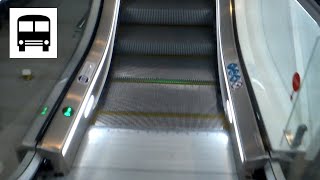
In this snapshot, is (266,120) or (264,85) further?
(264,85)

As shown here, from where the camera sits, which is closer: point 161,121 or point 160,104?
point 161,121

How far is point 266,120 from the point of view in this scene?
2760 millimetres

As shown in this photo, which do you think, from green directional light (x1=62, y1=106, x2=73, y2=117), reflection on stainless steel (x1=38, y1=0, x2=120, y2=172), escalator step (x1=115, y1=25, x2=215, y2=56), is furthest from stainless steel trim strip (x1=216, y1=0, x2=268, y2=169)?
green directional light (x1=62, y1=106, x2=73, y2=117)

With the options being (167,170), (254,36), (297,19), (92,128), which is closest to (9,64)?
(92,128)

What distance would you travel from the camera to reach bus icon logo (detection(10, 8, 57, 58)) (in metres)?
3.55

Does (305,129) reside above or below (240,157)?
above

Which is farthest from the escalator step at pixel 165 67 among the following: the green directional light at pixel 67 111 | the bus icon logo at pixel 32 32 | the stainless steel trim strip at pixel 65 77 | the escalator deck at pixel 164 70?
the green directional light at pixel 67 111

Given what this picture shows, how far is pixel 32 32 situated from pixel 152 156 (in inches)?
72.4

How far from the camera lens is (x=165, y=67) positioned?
3984mm

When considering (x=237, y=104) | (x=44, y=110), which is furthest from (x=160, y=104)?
(x=44, y=110)

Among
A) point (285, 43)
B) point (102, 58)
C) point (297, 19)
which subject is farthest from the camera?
point (102, 58)

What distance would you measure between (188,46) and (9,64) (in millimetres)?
2135

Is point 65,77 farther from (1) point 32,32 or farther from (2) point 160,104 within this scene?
(2) point 160,104

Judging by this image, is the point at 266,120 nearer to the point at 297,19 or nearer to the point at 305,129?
the point at 305,129
